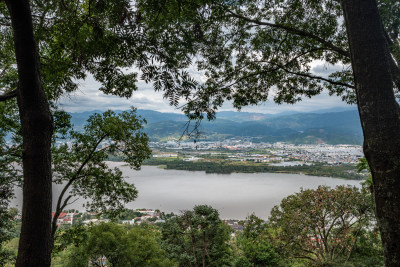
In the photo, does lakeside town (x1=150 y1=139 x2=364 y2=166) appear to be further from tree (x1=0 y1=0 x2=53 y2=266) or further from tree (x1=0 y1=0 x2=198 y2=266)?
tree (x1=0 y1=0 x2=53 y2=266)

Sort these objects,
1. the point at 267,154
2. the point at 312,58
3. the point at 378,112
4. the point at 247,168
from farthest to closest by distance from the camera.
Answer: the point at 267,154, the point at 247,168, the point at 312,58, the point at 378,112

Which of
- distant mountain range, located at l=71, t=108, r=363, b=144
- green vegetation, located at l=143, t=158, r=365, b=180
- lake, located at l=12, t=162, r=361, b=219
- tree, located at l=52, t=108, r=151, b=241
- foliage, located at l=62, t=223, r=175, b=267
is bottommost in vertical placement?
lake, located at l=12, t=162, r=361, b=219

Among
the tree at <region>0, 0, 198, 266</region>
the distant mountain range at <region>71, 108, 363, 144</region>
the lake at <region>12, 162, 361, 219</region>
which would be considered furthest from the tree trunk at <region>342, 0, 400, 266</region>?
the distant mountain range at <region>71, 108, 363, 144</region>

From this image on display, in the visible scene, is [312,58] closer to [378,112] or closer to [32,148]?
[378,112]

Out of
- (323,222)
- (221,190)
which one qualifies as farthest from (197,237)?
(221,190)

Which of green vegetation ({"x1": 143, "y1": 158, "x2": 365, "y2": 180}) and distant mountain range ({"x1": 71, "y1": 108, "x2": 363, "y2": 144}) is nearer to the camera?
green vegetation ({"x1": 143, "y1": 158, "x2": 365, "y2": 180})

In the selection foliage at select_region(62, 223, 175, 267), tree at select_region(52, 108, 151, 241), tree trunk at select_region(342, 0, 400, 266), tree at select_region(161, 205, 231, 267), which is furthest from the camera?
tree at select_region(161, 205, 231, 267)

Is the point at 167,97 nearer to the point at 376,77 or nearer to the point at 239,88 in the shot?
the point at 376,77
